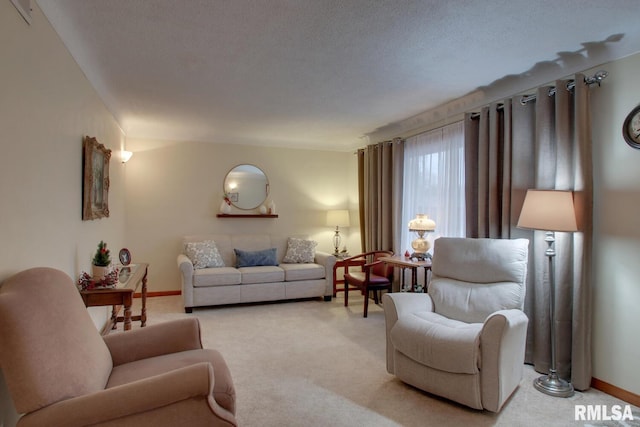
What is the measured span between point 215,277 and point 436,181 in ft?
9.75

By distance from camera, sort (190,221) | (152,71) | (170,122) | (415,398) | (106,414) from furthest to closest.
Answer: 1. (190,221)
2. (170,122)
3. (152,71)
4. (415,398)
5. (106,414)

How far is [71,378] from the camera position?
4.84 feet

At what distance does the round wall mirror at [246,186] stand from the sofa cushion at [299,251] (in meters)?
0.91

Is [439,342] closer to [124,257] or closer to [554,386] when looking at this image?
[554,386]

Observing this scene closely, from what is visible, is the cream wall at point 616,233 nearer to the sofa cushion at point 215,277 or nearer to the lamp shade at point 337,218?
the lamp shade at point 337,218

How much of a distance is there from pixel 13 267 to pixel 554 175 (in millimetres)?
3515

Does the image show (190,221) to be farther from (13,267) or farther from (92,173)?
(13,267)

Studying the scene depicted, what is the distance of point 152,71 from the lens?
10.5 feet

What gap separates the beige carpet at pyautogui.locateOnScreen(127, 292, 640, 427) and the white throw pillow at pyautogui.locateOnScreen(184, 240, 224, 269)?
0.88m

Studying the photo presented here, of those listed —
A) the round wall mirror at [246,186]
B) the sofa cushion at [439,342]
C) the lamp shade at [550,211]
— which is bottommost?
the sofa cushion at [439,342]

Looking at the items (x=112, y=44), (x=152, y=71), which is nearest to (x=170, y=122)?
(x=152, y=71)

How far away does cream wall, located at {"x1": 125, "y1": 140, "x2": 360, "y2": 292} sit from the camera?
553 cm

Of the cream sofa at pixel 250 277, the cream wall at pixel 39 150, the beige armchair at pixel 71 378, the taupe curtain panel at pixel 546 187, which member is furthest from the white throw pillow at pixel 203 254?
the taupe curtain panel at pixel 546 187

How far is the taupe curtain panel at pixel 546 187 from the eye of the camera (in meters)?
2.75
